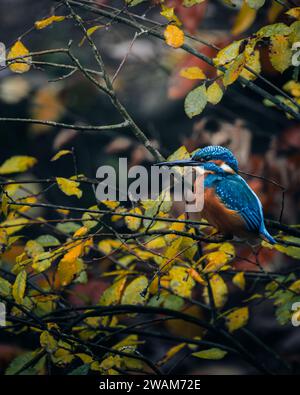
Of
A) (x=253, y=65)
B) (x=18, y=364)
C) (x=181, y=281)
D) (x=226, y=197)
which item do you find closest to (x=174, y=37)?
(x=253, y=65)

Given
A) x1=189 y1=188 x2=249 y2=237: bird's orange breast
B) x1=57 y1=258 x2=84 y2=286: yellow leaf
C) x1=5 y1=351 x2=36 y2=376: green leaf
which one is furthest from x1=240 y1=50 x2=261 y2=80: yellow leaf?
x1=5 y1=351 x2=36 y2=376: green leaf

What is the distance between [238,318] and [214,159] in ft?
2.13

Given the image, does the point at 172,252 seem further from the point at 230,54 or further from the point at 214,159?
the point at 230,54

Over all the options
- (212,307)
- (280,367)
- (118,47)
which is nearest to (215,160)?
(212,307)

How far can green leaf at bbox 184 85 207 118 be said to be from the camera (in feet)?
6.19

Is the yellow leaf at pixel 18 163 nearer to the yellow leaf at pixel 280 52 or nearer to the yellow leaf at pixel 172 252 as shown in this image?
the yellow leaf at pixel 172 252

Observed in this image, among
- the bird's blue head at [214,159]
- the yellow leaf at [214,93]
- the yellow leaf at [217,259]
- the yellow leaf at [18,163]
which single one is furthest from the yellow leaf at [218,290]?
the yellow leaf at [18,163]

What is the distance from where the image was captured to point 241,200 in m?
2.04

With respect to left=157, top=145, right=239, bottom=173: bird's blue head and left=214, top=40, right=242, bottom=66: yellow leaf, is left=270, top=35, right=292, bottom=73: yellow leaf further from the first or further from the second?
left=157, top=145, right=239, bottom=173: bird's blue head

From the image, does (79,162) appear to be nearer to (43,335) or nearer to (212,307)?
(212,307)

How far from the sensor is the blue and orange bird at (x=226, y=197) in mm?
2027

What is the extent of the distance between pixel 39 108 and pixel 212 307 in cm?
251

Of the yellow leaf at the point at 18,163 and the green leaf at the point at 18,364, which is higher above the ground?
the yellow leaf at the point at 18,163
